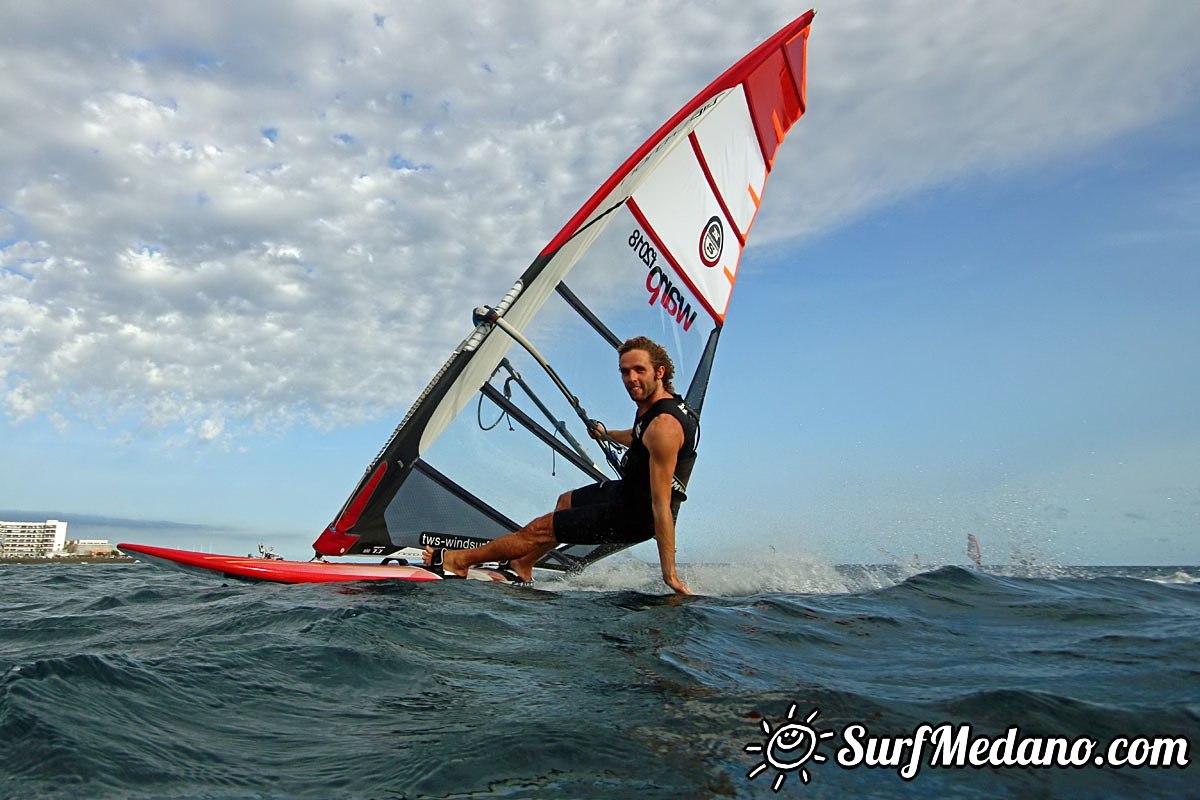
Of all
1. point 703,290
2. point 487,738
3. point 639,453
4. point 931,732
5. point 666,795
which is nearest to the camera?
point 666,795

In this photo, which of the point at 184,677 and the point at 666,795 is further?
the point at 184,677

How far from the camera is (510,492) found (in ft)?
18.9

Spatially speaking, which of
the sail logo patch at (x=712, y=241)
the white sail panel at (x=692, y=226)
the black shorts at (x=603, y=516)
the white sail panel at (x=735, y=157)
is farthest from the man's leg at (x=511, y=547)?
the white sail panel at (x=735, y=157)

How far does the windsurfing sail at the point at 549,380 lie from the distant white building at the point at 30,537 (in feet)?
373

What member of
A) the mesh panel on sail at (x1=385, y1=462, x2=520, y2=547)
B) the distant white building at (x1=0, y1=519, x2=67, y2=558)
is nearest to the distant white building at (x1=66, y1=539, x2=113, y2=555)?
the distant white building at (x1=0, y1=519, x2=67, y2=558)

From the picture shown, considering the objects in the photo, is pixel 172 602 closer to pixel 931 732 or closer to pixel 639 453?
pixel 639 453

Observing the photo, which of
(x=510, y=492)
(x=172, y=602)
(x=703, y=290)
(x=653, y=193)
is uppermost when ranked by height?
(x=653, y=193)

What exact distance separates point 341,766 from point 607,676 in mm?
1000

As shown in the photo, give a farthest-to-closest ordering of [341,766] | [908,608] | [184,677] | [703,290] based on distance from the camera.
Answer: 1. [703,290]
2. [908,608]
3. [184,677]
4. [341,766]

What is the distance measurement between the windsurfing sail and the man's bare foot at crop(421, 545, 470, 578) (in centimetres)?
16

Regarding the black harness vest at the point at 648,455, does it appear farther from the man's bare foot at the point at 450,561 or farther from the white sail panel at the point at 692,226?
the white sail panel at the point at 692,226

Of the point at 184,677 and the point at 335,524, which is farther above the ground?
the point at 335,524

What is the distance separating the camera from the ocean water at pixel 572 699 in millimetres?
1564

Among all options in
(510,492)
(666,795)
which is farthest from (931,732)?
(510,492)
